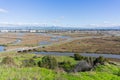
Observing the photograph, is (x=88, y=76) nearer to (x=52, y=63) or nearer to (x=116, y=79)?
(x=116, y=79)

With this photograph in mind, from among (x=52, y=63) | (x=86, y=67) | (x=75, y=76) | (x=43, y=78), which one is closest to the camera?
(x=43, y=78)

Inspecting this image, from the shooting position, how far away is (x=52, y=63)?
77.9 ft

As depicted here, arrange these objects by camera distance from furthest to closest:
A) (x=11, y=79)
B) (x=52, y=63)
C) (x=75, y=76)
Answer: (x=52, y=63) < (x=75, y=76) < (x=11, y=79)

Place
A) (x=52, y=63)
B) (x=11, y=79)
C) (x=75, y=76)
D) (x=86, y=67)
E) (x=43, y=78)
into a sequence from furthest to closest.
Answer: (x=52, y=63), (x=86, y=67), (x=75, y=76), (x=43, y=78), (x=11, y=79)

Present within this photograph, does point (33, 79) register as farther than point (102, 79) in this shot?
No

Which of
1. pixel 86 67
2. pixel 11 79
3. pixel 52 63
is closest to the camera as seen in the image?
pixel 11 79

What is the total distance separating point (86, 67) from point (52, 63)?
8.68 m

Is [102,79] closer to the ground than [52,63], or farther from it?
farther from it

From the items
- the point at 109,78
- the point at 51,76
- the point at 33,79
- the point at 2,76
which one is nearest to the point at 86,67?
the point at 109,78

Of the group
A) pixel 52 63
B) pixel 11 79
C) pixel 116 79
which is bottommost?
pixel 52 63

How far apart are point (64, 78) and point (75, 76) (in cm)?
103

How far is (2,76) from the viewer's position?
9453 millimetres

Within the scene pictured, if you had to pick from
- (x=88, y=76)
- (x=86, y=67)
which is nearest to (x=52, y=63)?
(x=86, y=67)

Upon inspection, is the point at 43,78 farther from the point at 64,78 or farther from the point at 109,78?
the point at 109,78
